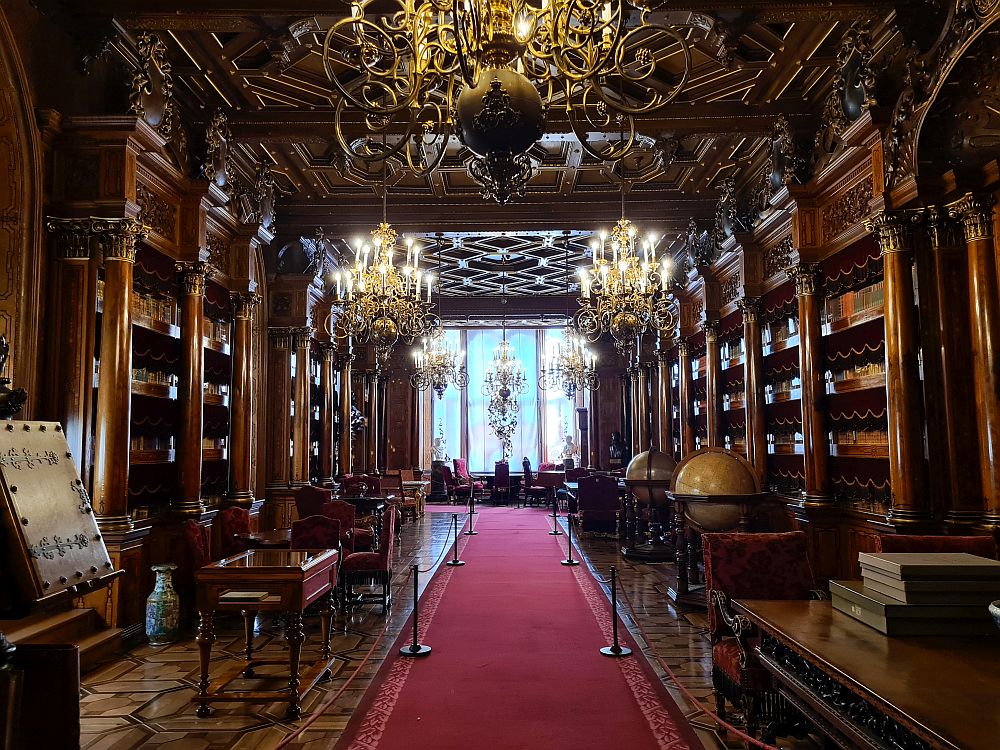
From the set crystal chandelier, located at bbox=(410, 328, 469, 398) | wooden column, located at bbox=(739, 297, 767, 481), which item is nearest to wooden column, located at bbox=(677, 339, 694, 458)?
wooden column, located at bbox=(739, 297, 767, 481)

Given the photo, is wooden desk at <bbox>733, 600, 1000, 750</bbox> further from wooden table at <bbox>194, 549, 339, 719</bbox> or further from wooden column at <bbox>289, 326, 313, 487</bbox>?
wooden column at <bbox>289, 326, 313, 487</bbox>

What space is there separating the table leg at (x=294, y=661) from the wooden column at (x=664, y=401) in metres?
9.61

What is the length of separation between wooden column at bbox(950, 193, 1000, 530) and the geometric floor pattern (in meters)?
2.36

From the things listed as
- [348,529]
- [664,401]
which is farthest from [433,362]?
[348,529]

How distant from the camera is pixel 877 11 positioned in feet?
17.0

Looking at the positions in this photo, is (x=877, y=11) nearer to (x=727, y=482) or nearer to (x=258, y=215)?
(x=727, y=482)

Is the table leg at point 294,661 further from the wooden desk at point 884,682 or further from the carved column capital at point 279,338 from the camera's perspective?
the carved column capital at point 279,338

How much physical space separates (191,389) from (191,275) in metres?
1.16

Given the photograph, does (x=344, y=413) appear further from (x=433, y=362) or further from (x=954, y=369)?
(x=954, y=369)

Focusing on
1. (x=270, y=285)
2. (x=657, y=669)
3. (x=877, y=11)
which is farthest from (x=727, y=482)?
(x=270, y=285)

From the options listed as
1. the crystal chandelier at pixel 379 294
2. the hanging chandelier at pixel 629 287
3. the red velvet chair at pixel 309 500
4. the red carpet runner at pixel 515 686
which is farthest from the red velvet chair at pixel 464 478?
the hanging chandelier at pixel 629 287

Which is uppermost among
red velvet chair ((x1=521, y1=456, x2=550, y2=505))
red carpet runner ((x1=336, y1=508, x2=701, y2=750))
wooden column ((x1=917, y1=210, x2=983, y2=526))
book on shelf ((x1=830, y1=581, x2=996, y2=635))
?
wooden column ((x1=917, y1=210, x2=983, y2=526))

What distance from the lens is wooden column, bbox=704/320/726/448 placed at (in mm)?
10008

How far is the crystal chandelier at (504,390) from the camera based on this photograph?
18062 millimetres
